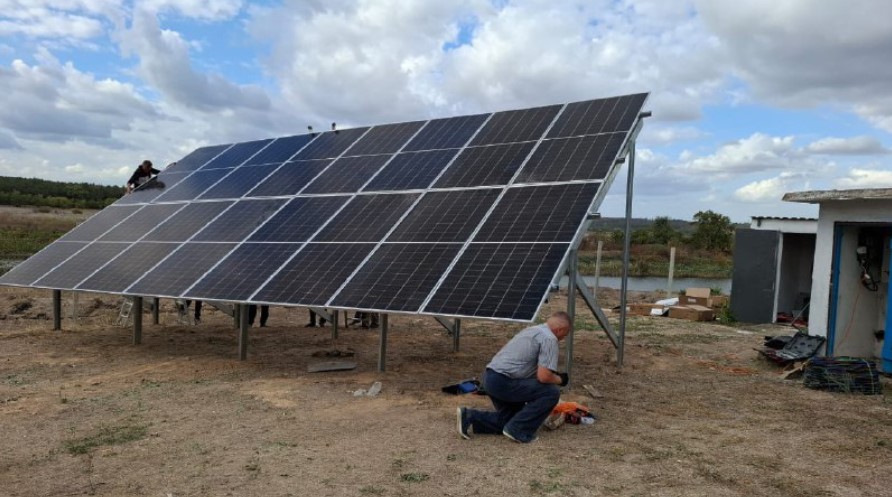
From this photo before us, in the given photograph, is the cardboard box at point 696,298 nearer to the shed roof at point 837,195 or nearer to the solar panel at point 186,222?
the shed roof at point 837,195

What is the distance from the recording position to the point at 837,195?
12.3 m

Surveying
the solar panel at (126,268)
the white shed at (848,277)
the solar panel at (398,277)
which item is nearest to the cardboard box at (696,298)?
the white shed at (848,277)

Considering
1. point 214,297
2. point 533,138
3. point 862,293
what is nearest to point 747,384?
point 862,293

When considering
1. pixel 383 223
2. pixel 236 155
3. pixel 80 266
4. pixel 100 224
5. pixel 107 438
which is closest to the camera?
pixel 107 438

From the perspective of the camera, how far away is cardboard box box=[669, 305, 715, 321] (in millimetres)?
21016

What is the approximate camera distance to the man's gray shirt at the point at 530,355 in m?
7.37

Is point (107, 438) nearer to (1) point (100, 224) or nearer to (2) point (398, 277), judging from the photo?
(2) point (398, 277)

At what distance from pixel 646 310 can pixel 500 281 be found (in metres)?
14.8

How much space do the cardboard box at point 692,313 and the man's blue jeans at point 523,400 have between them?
49.3ft

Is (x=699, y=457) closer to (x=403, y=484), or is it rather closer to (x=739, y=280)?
(x=403, y=484)

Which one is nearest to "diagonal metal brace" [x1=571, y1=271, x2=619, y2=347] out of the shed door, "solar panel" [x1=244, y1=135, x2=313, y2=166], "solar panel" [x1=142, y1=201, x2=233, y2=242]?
"solar panel" [x1=142, y1=201, x2=233, y2=242]

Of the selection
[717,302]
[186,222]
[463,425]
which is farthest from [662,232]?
[463,425]

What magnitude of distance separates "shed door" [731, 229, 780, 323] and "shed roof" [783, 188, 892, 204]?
26.8 feet

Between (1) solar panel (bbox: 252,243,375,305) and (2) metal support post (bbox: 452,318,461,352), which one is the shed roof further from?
(1) solar panel (bbox: 252,243,375,305)
